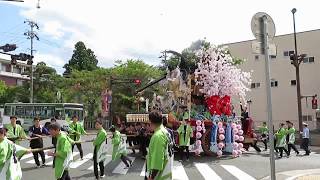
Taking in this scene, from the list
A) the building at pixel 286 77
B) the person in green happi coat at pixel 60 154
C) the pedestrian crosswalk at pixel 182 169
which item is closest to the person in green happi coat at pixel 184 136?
the pedestrian crosswalk at pixel 182 169

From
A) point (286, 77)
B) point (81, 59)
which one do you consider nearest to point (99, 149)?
point (286, 77)

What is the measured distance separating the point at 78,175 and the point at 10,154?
605cm

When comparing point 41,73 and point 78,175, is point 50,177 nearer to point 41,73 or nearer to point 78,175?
point 78,175

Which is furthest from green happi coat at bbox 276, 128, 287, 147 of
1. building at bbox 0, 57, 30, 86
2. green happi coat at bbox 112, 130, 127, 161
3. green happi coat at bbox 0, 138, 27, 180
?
building at bbox 0, 57, 30, 86

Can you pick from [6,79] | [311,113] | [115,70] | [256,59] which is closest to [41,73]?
[115,70]

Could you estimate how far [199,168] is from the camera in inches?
608

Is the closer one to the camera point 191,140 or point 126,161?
point 126,161

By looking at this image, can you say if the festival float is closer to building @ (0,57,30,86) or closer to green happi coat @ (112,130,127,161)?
green happi coat @ (112,130,127,161)

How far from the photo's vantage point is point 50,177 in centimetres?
1299

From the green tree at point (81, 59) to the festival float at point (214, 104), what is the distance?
53541mm

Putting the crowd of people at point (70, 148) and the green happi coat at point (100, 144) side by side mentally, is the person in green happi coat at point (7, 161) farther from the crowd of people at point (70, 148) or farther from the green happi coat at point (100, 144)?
the green happi coat at point (100, 144)

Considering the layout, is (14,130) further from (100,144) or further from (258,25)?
(258,25)

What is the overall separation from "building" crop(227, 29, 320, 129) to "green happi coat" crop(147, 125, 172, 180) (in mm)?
35592

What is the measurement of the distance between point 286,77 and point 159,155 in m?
40.3
